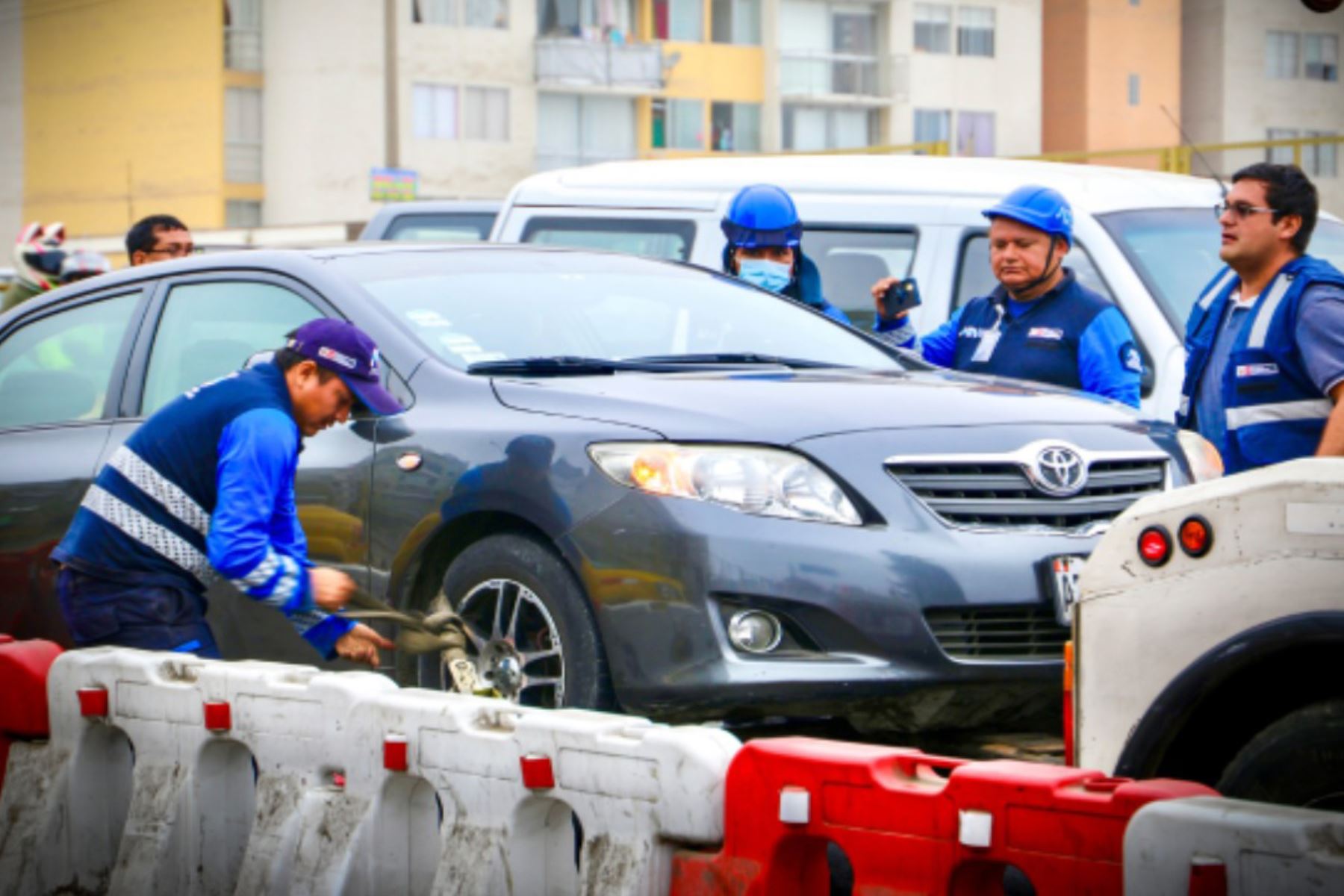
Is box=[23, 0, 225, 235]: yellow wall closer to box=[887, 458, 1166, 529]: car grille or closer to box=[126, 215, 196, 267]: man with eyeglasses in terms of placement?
box=[126, 215, 196, 267]: man with eyeglasses

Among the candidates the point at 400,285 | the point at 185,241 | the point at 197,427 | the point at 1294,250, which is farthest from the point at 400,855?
the point at 185,241

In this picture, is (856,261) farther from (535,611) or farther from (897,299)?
(535,611)

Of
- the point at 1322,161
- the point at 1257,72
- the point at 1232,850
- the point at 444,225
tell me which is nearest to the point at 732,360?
the point at 1232,850

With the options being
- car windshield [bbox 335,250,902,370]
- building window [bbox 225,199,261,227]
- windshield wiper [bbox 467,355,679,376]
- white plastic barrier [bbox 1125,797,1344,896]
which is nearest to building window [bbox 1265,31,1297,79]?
building window [bbox 225,199,261,227]

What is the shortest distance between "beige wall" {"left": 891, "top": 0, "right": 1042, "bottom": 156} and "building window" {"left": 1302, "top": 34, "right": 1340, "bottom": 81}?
7.37m

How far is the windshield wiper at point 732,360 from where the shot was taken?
6762mm

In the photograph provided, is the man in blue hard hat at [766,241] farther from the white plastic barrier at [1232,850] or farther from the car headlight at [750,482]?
the white plastic barrier at [1232,850]

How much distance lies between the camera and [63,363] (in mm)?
7781

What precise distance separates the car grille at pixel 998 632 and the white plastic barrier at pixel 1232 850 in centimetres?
195

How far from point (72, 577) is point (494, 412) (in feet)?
3.92

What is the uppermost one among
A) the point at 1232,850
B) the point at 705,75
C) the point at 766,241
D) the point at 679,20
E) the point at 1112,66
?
the point at 679,20

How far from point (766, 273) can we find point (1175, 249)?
6.93 feet

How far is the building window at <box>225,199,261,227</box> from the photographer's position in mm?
52781

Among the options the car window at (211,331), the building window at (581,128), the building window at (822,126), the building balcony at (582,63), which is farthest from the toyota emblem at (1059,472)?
the building window at (822,126)
